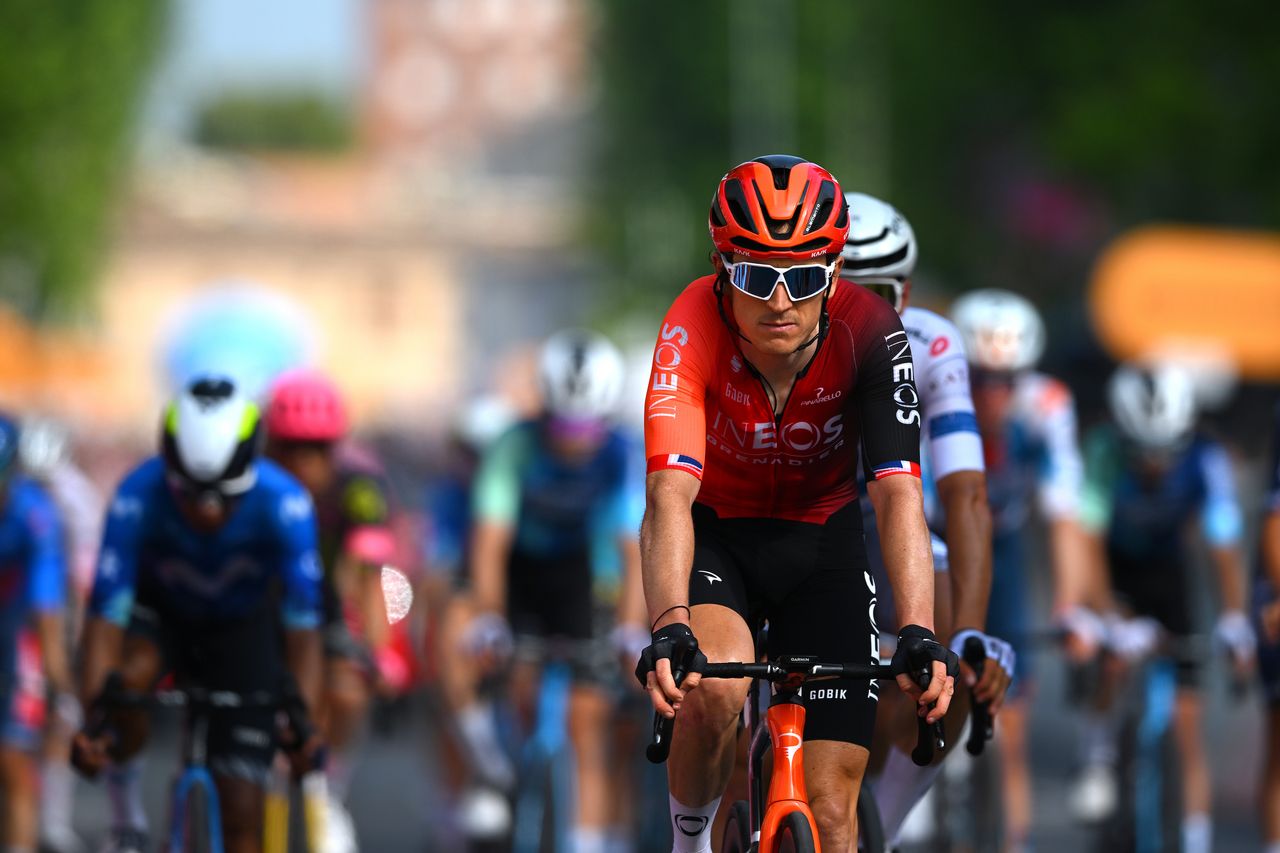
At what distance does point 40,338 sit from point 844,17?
17.7 meters

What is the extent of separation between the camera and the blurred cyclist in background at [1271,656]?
8125 mm

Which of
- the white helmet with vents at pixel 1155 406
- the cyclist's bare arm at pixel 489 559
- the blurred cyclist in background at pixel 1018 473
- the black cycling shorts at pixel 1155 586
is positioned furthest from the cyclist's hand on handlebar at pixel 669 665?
the black cycling shorts at pixel 1155 586

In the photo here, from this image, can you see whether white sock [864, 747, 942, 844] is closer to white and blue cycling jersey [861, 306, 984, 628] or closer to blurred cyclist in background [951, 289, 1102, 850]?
white and blue cycling jersey [861, 306, 984, 628]

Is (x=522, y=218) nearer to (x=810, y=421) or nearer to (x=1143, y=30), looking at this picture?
(x=1143, y=30)

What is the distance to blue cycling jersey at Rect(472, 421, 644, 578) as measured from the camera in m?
10.0

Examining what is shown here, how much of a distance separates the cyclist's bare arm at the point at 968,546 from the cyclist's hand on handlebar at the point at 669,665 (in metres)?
1.23

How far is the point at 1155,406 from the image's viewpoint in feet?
32.9

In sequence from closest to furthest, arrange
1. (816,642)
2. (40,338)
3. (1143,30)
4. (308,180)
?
1. (816,642)
2. (1143,30)
3. (40,338)
4. (308,180)

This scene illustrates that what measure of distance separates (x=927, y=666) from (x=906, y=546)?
387mm

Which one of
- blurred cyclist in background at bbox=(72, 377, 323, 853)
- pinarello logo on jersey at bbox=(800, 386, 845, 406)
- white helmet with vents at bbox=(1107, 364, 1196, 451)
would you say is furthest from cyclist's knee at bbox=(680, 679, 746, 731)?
white helmet with vents at bbox=(1107, 364, 1196, 451)

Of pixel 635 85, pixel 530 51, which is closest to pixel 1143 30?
pixel 635 85

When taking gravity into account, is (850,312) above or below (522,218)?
below

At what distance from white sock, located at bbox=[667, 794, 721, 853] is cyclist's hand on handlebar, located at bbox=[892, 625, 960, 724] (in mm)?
704

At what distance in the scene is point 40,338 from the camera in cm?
4122
